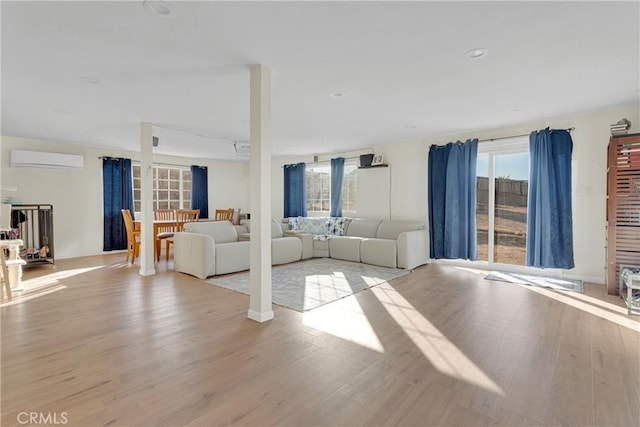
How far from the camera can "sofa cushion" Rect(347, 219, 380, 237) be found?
633 centimetres

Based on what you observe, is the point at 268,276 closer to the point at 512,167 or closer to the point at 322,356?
the point at 322,356

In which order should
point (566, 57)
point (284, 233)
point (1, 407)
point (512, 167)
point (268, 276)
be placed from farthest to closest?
point (284, 233)
point (512, 167)
point (268, 276)
point (566, 57)
point (1, 407)

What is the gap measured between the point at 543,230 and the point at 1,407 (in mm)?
A: 5763

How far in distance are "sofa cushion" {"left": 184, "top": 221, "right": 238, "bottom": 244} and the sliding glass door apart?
14.2ft

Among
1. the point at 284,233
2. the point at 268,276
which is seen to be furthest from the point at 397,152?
the point at 268,276

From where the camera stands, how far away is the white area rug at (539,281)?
4.08 m

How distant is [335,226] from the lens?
6.71 metres

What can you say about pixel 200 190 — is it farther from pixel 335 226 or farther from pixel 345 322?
pixel 345 322

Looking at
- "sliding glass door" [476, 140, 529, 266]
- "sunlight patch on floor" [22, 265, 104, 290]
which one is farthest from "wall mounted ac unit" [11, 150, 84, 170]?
"sliding glass door" [476, 140, 529, 266]

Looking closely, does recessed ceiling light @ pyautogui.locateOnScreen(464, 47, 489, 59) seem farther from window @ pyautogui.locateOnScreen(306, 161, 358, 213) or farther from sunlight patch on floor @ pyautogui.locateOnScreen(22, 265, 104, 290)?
sunlight patch on floor @ pyautogui.locateOnScreen(22, 265, 104, 290)

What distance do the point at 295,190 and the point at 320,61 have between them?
18.2 feet

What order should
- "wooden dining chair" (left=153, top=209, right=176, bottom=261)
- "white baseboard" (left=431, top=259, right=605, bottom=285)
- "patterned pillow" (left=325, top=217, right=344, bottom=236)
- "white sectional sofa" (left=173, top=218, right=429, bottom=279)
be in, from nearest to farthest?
"white baseboard" (left=431, top=259, right=605, bottom=285) → "white sectional sofa" (left=173, top=218, right=429, bottom=279) → "wooden dining chair" (left=153, top=209, right=176, bottom=261) → "patterned pillow" (left=325, top=217, right=344, bottom=236)

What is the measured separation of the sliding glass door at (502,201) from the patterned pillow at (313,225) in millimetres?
2997

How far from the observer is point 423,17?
207 cm
